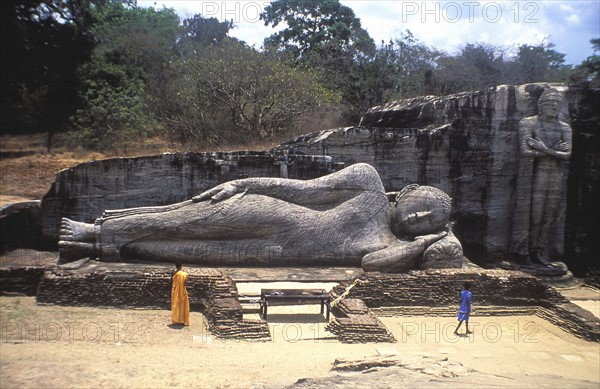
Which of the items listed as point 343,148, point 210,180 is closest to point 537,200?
point 343,148

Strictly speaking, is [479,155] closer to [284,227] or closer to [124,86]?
[284,227]

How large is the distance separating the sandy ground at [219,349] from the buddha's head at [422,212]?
1842mm

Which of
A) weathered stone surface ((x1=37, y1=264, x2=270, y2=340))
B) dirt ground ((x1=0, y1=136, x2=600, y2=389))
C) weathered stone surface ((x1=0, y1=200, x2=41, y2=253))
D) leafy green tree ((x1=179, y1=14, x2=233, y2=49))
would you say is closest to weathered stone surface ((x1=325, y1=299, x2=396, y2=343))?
dirt ground ((x1=0, y1=136, x2=600, y2=389))

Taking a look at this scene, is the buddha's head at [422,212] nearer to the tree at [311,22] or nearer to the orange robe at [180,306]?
the orange robe at [180,306]

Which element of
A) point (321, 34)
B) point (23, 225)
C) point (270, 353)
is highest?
point (321, 34)

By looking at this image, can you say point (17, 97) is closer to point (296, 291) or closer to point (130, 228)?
point (296, 291)

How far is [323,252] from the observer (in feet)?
30.1

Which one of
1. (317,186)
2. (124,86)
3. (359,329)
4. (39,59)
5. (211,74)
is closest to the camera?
(39,59)

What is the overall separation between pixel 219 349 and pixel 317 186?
4117mm

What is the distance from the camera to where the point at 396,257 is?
28.3 ft

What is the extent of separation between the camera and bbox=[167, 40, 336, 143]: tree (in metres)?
16.2

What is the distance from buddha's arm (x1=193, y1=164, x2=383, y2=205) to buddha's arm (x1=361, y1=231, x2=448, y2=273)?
4.31 feet

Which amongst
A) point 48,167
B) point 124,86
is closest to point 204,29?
point 124,86

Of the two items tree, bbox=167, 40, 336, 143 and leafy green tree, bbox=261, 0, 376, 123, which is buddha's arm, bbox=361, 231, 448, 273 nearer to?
tree, bbox=167, 40, 336, 143
